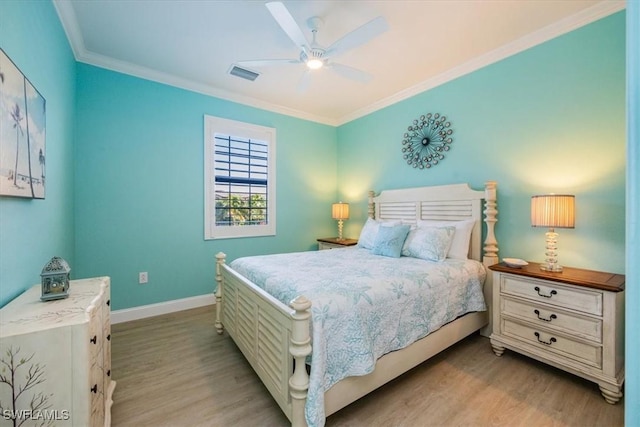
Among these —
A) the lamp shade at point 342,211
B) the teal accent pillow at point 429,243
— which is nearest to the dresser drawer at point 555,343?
the teal accent pillow at point 429,243

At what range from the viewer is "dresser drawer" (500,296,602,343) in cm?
177

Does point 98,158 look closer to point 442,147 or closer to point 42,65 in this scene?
point 42,65

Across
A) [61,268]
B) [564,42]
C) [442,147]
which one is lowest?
[61,268]

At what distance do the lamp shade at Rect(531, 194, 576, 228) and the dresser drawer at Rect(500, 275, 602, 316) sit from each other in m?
0.46

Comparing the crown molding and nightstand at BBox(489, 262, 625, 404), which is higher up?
the crown molding

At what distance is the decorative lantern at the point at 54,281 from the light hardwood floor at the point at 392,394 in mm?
858

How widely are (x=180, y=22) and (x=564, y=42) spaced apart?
3.26m

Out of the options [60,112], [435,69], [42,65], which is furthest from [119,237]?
[435,69]

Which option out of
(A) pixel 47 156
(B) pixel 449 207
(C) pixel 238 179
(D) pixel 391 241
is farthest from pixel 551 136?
(A) pixel 47 156

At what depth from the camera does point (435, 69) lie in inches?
117

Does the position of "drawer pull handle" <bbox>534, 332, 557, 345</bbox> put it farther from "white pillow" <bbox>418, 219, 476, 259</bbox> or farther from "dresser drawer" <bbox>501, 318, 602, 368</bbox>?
"white pillow" <bbox>418, 219, 476, 259</bbox>

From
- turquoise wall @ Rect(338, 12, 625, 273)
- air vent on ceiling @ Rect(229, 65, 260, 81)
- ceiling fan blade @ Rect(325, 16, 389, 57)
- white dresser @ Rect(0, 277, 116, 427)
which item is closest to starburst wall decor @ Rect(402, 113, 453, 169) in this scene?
turquoise wall @ Rect(338, 12, 625, 273)

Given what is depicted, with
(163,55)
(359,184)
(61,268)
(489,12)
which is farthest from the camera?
(359,184)

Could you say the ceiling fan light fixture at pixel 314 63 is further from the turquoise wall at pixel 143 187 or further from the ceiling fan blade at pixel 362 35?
the turquoise wall at pixel 143 187
